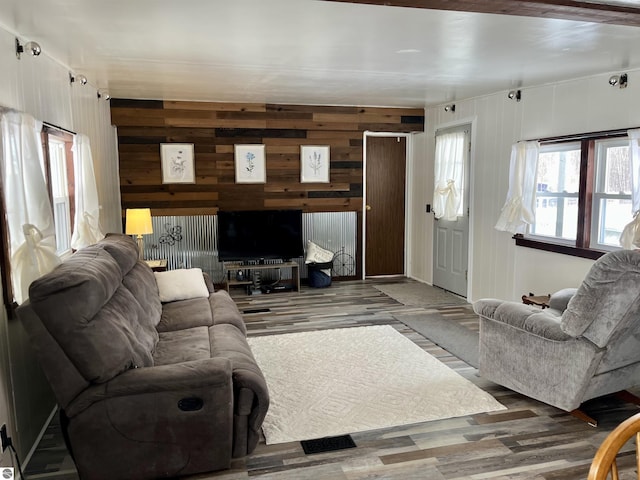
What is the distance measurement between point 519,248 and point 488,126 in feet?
4.67

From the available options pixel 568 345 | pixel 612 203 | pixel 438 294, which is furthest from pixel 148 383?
pixel 438 294

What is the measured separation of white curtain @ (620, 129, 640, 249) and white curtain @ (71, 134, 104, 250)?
430 centimetres

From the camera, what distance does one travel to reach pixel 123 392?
2.33m

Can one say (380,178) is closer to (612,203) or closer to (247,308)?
(247,308)

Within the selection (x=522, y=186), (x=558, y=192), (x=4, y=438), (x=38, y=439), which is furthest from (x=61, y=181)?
(x=558, y=192)

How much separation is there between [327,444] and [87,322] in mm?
1453

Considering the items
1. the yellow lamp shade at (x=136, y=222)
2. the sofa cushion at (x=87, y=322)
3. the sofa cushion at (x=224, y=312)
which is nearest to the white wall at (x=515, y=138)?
the sofa cushion at (x=224, y=312)

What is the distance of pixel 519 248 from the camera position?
518 cm

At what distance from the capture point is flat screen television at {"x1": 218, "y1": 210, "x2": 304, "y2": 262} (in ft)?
20.7

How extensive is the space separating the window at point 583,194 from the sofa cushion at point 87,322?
3812 millimetres

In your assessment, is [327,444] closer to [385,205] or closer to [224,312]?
[224,312]

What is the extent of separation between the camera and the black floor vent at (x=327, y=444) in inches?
108

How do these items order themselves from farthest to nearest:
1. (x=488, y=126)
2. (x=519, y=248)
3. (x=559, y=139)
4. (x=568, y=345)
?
(x=488, y=126) < (x=519, y=248) < (x=559, y=139) < (x=568, y=345)

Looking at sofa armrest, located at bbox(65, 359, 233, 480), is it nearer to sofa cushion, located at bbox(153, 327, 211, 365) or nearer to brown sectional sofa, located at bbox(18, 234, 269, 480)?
brown sectional sofa, located at bbox(18, 234, 269, 480)
